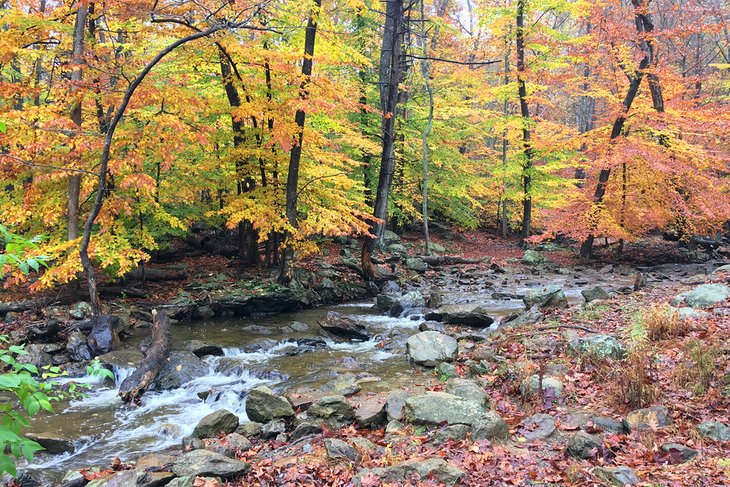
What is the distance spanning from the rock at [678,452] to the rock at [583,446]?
0.56 m

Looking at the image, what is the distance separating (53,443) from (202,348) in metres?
Result: 3.73

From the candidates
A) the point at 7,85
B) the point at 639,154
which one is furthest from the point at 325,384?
the point at 639,154

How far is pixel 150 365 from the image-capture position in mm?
8297

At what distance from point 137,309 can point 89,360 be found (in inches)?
114

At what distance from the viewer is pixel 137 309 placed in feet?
39.4

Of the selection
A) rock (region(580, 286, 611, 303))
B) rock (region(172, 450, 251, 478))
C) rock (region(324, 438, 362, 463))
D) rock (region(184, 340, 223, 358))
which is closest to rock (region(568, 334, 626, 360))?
rock (region(324, 438, 362, 463))

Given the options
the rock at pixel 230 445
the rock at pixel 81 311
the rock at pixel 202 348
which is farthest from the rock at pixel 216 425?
→ the rock at pixel 81 311

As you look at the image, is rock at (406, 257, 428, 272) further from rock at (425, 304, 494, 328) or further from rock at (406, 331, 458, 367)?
rock at (406, 331, 458, 367)

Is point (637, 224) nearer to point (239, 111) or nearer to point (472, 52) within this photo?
point (239, 111)

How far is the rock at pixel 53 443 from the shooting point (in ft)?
19.1

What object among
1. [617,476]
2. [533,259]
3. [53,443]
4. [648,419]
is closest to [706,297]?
[648,419]

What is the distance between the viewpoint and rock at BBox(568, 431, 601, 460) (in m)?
4.47

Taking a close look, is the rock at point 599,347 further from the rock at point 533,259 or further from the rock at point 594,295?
the rock at point 533,259

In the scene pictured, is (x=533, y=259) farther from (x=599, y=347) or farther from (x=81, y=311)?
(x=81, y=311)
